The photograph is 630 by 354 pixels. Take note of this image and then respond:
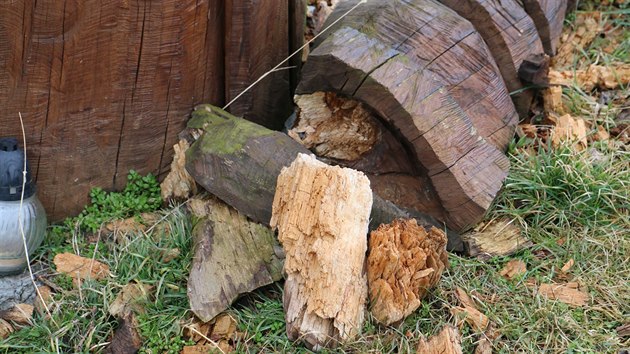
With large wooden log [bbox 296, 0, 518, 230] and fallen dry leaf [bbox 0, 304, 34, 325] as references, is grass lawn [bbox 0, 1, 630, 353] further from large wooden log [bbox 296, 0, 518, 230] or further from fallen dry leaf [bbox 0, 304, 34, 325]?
large wooden log [bbox 296, 0, 518, 230]

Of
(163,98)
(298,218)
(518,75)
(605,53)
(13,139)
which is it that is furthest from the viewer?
(605,53)

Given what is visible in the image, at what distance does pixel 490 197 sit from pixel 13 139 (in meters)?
2.01

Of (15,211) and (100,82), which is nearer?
(15,211)

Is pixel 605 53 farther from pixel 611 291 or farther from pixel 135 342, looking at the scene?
pixel 135 342

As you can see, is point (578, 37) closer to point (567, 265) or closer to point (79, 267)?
point (567, 265)

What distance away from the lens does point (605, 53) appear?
4.70 meters

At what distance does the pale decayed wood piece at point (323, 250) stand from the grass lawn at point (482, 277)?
0.31ft

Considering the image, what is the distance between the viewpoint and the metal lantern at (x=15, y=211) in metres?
3.18

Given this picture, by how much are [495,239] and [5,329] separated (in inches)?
81.8

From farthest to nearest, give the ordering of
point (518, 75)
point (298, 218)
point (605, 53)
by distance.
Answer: point (605, 53) < point (518, 75) < point (298, 218)

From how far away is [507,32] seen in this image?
3938 millimetres

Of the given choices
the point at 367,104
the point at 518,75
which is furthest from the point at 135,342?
the point at 518,75

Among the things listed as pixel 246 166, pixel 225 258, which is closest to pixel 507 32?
pixel 246 166

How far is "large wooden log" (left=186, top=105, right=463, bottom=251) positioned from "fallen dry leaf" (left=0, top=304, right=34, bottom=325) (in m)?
0.85
